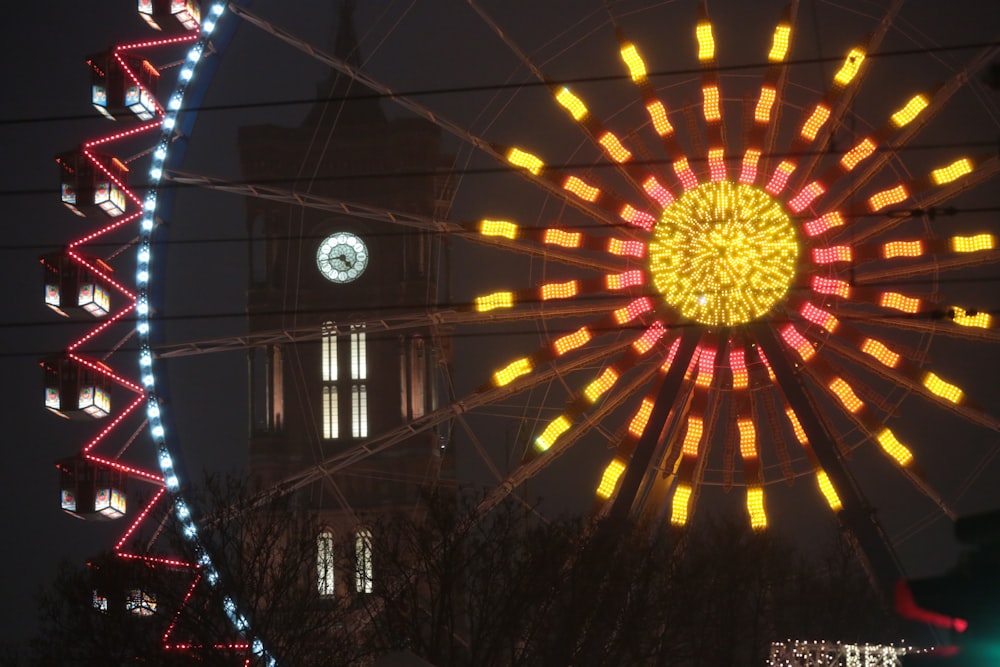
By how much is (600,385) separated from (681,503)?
3.05 metres

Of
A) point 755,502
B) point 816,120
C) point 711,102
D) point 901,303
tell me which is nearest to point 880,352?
point 901,303

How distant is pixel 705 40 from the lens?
42906 millimetres

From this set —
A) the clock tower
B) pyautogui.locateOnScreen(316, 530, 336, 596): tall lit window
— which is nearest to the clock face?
the clock tower

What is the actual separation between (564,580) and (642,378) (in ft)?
15.7

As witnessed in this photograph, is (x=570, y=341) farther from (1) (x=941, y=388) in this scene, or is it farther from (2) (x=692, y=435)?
(1) (x=941, y=388)

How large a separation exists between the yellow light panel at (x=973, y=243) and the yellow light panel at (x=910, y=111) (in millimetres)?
2737

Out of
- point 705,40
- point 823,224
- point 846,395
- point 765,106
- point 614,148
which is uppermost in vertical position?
point 705,40

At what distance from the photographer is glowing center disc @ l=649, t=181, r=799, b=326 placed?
40.3m

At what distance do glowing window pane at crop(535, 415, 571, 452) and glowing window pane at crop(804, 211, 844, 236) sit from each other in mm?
6555

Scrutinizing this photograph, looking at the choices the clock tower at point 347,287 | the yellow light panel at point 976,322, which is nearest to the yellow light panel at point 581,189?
the yellow light panel at point 976,322

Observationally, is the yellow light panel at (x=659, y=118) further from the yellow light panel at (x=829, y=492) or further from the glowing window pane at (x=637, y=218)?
the yellow light panel at (x=829, y=492)

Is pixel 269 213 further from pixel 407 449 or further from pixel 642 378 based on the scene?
pixel 642 378

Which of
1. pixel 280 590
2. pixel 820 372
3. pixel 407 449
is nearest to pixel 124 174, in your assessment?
pixel 280 590

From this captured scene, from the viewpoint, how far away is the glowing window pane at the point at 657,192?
135ft
